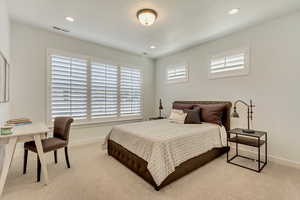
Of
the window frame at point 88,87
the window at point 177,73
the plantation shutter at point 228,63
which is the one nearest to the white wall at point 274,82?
the plantation shutter at point 228,63

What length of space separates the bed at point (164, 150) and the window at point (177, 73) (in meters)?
1.95

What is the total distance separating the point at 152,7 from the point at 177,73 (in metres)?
2.53

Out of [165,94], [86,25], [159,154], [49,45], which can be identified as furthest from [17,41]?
[165,94]

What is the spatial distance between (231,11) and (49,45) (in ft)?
12.7

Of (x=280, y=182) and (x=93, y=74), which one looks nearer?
(x=280, y=182)

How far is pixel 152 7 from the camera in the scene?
90.5 inches

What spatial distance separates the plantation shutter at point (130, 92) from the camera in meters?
4.45

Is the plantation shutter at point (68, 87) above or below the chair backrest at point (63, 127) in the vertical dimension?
above

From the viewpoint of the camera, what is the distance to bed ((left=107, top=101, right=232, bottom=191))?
1.90 meters

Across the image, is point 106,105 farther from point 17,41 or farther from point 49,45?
point 17,41

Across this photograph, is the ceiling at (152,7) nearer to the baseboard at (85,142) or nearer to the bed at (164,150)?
the bed at (164,150)

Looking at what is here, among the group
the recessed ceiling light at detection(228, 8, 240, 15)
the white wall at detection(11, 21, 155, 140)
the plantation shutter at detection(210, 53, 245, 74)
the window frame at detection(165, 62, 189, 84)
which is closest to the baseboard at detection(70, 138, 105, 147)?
the white wall at detection(11, 21, 155, 140)

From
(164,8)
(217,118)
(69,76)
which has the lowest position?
(217,118)

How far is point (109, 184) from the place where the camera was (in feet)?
6.56
